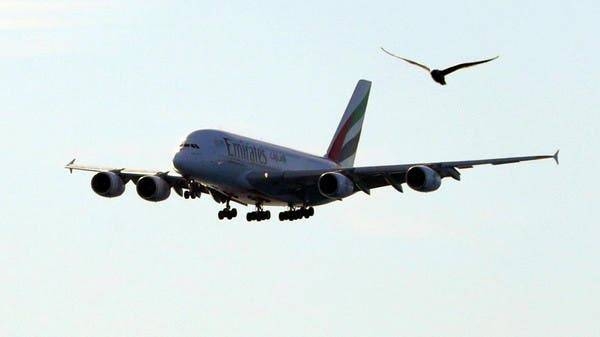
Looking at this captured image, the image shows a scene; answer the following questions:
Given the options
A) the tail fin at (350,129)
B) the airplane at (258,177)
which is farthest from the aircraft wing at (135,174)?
the tail fin at (350,129)

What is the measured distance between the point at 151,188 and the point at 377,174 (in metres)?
12.2

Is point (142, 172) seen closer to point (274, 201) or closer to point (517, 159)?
point (274, 201)

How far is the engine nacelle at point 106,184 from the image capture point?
77.9m

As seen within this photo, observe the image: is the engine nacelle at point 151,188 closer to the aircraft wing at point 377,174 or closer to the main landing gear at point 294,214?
the aircraft wing at point 377,174

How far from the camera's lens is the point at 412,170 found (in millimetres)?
71750

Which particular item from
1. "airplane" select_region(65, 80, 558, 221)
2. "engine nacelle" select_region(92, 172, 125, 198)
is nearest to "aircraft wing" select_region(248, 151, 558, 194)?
"airplane" select_region(65, 80, 558, 221)

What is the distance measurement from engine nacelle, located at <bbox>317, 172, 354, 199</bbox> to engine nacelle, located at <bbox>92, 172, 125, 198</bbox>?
453 inches

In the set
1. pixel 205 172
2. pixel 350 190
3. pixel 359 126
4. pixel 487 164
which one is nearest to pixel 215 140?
pixel 205 172

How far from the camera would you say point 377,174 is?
244 ft

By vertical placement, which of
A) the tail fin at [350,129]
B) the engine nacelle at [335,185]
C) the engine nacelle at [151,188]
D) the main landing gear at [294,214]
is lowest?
the engine nacelle at [335,185]

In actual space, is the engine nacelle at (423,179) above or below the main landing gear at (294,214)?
below

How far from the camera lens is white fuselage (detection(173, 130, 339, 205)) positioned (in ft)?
233

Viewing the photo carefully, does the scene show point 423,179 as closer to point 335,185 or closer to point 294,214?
point 335,185

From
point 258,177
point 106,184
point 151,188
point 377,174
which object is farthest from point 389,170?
point 106,184
